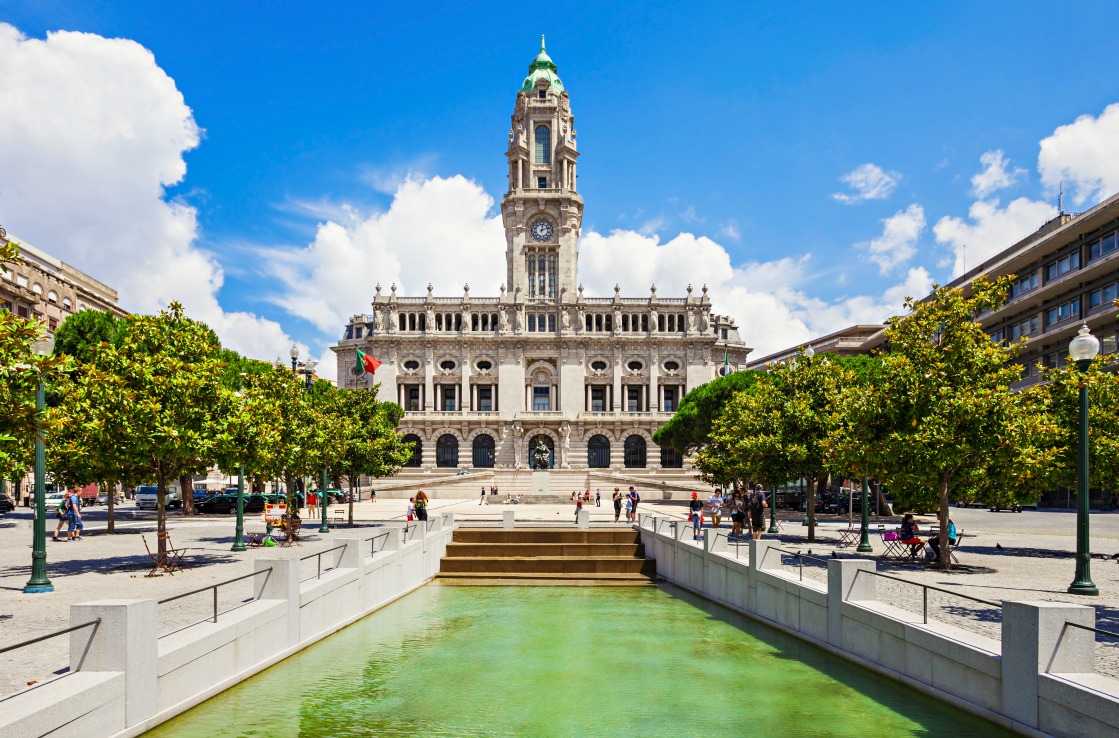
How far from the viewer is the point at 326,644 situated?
17.2 meters

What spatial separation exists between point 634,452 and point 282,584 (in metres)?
81.2

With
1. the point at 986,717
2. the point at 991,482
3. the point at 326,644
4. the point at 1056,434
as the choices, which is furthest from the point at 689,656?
the point at 1056,434

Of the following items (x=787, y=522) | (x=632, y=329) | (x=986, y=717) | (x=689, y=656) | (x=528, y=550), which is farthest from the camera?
(x=632, y=329)

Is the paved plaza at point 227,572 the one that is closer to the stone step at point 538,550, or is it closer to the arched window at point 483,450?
the stone step at point 538,550

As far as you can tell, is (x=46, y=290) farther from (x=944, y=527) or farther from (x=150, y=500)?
(x=944, y=527)

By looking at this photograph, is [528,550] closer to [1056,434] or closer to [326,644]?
[326,644]

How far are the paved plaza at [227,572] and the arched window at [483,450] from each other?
52.7 metres

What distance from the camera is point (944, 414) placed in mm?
21281

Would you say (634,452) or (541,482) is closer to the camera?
(541,482)

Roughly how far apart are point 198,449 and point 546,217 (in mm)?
83074

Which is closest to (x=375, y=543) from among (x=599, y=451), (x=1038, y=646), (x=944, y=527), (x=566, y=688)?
(x=566, y=688)

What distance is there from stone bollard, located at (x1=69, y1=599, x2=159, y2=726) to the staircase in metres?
17.4

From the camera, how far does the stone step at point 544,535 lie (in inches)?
1220

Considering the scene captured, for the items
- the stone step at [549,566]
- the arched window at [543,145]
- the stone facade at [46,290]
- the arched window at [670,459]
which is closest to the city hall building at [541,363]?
the arched window at [670,459]
